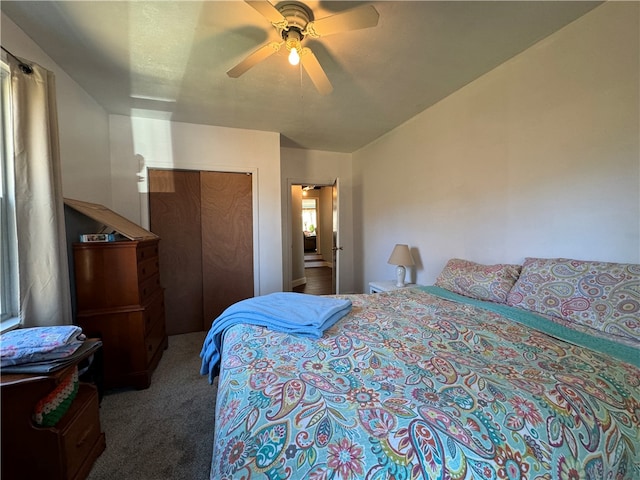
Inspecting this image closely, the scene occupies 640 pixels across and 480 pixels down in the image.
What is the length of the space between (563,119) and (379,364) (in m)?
1.99

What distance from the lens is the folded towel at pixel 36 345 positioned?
3.68 feet

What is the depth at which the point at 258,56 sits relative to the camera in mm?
1604

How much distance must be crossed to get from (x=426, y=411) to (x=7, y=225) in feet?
7.56

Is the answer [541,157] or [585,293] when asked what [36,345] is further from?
[541,157]

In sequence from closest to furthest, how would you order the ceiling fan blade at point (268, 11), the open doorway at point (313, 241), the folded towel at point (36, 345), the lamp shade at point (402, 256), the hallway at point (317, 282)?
the folded towel at point (36, 345) → the ceiling fan blade at point (268, 11) → the lamp shade at point (402, 256) → the open doorway at point (313, 241) → the hallway at point (317, 282)

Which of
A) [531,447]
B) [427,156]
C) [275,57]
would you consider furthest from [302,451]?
[427,156]

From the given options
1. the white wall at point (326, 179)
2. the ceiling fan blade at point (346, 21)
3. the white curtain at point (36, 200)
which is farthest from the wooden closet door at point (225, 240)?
the ceiling fan blade at point (346, 21)

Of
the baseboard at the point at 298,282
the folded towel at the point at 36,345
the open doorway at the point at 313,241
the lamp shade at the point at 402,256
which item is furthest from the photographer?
the baseboard at the point at 298,282

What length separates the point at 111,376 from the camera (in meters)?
1.97

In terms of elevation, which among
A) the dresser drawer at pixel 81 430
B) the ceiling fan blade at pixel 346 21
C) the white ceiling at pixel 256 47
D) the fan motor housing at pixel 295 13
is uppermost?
the white ceiling at pixel 256 47

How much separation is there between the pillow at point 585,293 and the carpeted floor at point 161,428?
2053 mm

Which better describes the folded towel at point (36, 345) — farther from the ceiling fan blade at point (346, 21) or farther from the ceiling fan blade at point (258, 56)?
the ceiling fan blade at point (346, 21)

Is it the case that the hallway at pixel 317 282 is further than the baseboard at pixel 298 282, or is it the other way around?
the baseboard at pixel 298 282

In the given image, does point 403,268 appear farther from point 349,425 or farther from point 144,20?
point 144,20
